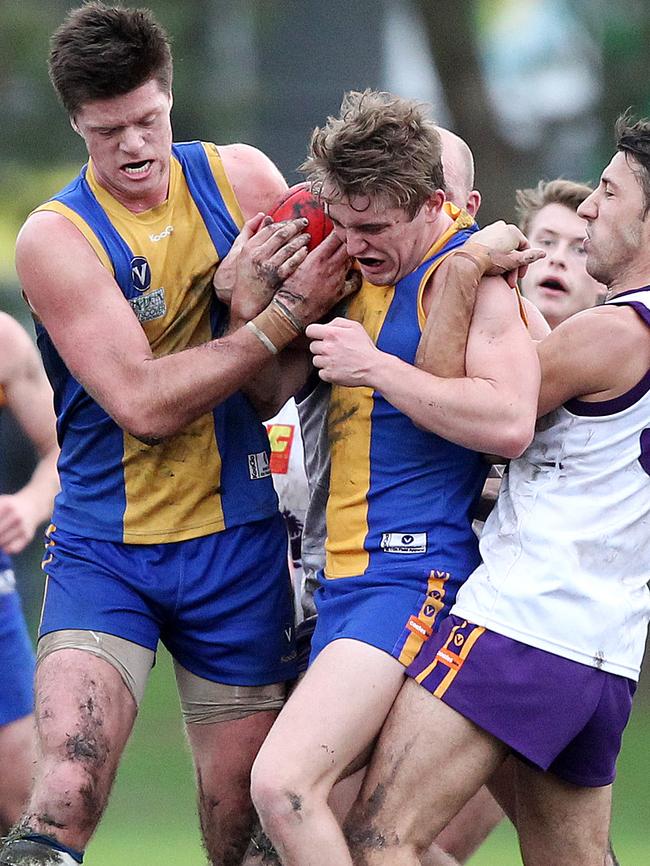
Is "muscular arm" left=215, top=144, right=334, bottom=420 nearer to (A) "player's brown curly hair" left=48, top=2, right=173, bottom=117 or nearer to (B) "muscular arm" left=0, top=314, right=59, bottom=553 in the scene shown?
(A) "player's brown curly hair" left=48, top=2, right=173, bottom=117

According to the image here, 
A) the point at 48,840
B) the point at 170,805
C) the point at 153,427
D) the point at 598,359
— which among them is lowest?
the point at 170,805

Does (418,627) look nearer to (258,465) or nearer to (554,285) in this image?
(258,465)

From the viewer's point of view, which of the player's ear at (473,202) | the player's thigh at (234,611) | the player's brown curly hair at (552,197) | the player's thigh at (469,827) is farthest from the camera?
the player's brown curly hair at (552,197)

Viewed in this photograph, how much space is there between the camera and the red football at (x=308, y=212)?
4074 millimetres

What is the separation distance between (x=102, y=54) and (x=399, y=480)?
53.8 inches

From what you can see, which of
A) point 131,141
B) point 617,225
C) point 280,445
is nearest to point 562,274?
point 280,445

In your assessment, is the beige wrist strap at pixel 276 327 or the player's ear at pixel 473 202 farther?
the player's ear at pixel 473 202

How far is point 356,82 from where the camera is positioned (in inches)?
723

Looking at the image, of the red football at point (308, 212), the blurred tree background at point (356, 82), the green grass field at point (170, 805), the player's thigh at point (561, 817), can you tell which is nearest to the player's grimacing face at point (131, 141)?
the red football at point (308, 212)

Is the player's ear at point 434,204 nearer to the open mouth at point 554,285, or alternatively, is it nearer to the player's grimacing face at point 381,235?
the player's grimacing face at point 381,235

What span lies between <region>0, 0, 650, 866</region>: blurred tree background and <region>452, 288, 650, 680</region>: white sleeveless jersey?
494cm

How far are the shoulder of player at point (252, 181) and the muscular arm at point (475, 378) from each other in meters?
0.65

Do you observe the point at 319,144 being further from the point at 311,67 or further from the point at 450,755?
the point at 311,67

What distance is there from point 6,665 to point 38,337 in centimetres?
173
